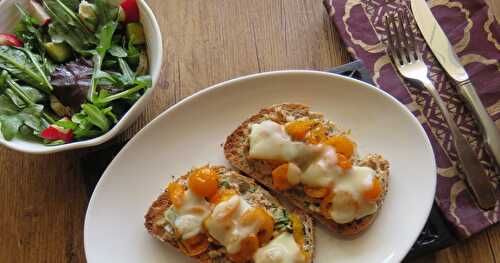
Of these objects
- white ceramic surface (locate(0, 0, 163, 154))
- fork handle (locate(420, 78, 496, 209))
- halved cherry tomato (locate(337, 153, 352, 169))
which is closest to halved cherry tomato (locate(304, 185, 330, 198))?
halved cherry tomato (locate(337, 153, 352, 169))

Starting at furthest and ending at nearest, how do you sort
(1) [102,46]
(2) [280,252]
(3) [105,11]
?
1. (3) [105,11]
2. (1) [102,46]
3. (2) [280,252]

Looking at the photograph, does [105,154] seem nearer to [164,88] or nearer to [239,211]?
[164,88]

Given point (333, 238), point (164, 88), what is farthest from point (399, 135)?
point (164, 88)

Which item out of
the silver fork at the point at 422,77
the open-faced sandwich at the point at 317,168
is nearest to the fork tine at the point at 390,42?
the silver fork at the point at 422,77

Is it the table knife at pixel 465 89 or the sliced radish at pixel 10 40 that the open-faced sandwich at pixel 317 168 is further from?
the sliced radish at pixel 10 40

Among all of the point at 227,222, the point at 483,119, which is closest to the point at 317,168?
the point at 227,222

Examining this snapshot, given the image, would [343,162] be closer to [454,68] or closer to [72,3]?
[454,68]

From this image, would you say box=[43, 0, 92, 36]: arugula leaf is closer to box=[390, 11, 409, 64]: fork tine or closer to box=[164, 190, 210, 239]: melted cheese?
box=[164, 190, 210, 239]: melted cheese
